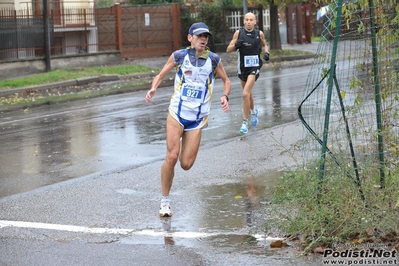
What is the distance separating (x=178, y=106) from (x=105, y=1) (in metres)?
34.4

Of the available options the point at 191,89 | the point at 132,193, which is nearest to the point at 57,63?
the point at 132,193

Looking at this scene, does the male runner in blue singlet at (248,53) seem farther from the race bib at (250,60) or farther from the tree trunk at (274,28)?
the tree trunk at (274,28)

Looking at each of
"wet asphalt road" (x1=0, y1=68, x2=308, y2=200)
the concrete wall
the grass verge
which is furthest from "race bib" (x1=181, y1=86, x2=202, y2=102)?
the concrete wall

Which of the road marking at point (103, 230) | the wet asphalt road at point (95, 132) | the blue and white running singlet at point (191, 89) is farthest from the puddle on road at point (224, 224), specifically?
the wet asphalt road at point (95, 132)

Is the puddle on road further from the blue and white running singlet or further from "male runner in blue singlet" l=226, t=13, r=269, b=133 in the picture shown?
"male runner in blue singlet" l=226, t=13, r=269, b=133

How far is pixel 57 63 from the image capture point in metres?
28.2

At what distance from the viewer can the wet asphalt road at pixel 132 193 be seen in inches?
256

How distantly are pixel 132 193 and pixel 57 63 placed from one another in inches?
790

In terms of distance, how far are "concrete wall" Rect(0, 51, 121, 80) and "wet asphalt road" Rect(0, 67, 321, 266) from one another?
10.6 metres

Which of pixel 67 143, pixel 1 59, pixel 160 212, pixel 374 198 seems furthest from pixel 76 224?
pixel 1 59

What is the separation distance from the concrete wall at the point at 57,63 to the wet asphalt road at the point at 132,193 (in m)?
10.6

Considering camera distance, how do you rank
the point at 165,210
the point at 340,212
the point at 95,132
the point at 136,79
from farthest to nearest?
the point at 136,79, the point at 95,132, the point at 165,210, the point at 340,212

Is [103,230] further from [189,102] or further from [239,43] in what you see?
[239,43]

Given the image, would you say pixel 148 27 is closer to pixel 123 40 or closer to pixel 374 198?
pixel 123 40
